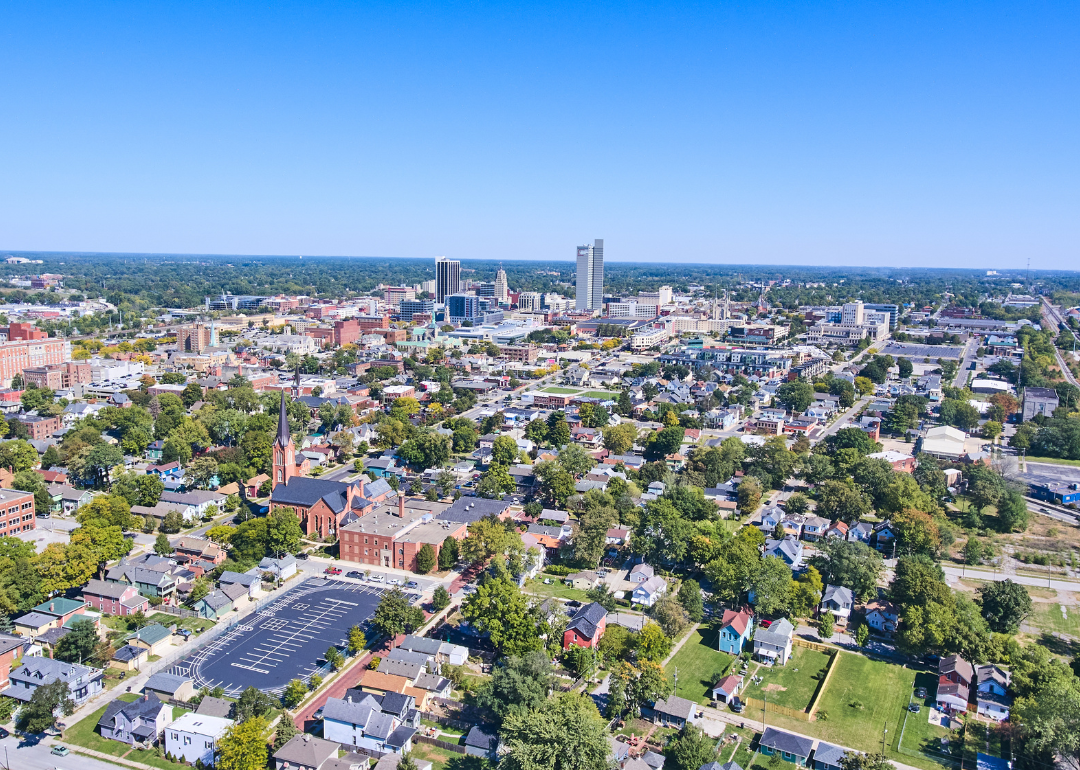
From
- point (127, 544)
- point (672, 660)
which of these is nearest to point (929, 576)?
point (672, 660)

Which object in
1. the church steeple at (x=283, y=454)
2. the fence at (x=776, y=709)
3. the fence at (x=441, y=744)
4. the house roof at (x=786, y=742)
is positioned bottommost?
the fence at (x=441, y=744)

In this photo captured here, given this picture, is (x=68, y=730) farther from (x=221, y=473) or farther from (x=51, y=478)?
(x=51, y=478)

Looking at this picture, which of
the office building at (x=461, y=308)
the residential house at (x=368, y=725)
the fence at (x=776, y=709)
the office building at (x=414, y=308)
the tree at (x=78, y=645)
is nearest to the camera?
the residential house at (x=368, y=725)

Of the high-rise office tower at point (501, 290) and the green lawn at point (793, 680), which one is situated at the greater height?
the high-rise office tower at point (501, 290)

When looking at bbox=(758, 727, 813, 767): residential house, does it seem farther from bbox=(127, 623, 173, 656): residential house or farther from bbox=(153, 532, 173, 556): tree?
bbox=(153, 532, 173, 556): tree

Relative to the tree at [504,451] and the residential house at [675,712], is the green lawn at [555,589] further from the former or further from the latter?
the tree at [504,451]

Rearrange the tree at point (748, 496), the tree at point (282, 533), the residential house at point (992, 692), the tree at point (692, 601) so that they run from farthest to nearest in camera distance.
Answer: the tree at point (748, 496)
the tree at point (282, 533)
the tree at point (692, 601)
the residential house at point (992, 692)

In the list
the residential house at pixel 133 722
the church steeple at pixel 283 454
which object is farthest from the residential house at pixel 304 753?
the church steeple at pixel 283 454
